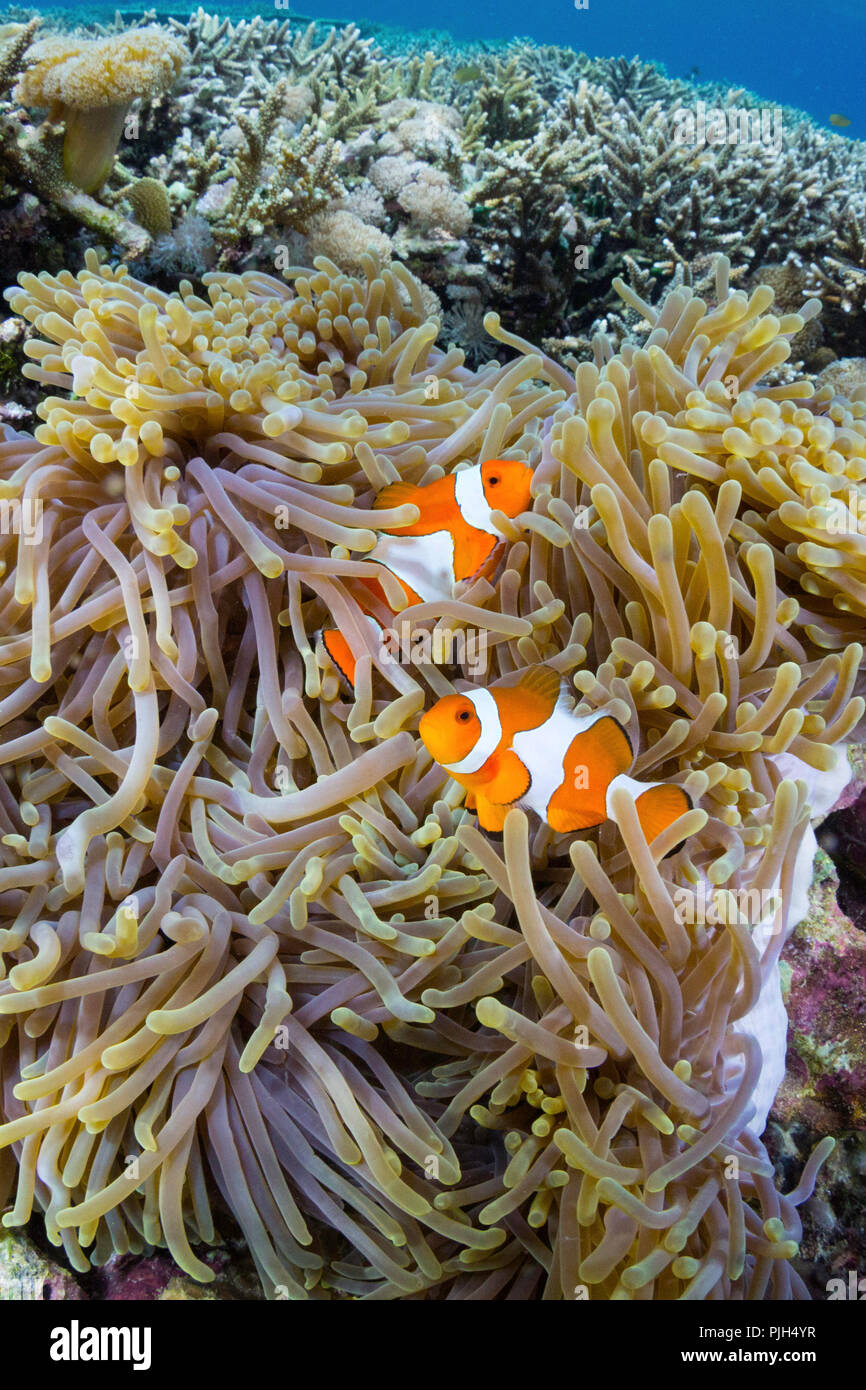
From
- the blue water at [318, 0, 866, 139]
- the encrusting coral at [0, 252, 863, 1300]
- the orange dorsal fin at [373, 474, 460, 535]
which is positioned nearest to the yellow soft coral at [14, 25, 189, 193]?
the encrusting coral at [0, 252, 863, 1300]

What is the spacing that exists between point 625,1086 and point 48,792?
3.45ft

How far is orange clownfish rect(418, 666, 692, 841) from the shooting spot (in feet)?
3.98

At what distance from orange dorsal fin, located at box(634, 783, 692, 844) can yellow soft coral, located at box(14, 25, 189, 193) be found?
2.46 metres

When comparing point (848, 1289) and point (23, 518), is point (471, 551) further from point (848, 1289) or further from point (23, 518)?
point (848, 1289)

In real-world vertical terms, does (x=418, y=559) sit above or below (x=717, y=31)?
below

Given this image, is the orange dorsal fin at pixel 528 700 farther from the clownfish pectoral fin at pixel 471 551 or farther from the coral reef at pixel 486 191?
the coral reef at pixel 486 191

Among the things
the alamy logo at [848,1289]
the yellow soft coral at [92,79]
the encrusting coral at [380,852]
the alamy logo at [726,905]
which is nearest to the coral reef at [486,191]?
the yellow soft coral at [92,79]

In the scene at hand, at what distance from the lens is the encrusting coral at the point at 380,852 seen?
123cm

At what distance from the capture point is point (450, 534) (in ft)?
5.04

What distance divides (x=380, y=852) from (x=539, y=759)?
319mm

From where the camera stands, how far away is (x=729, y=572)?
1406 mm

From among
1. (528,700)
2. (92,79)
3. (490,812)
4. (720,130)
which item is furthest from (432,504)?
(720,130)
